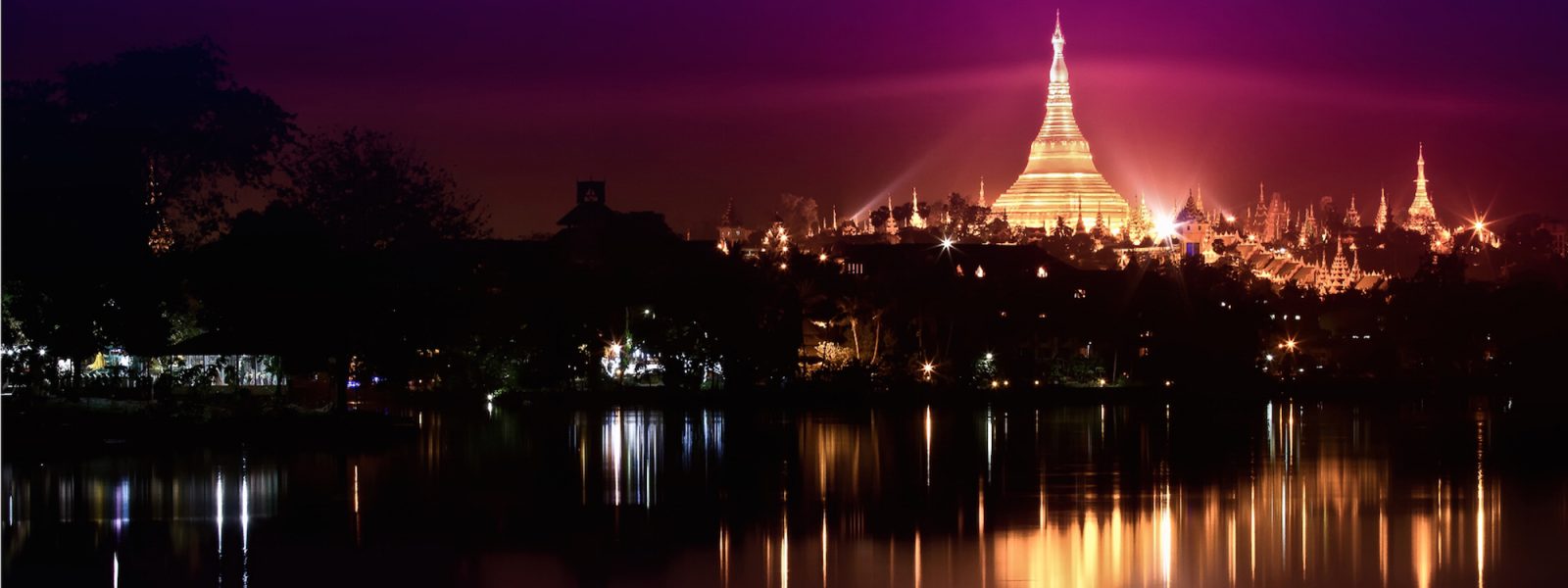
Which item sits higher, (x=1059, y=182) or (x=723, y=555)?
(x=1059, y=182)

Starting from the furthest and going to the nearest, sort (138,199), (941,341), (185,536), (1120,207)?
(1120,207) → (941,341) → (138,199) → (185,536)

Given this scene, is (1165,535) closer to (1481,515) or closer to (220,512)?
(1481,515)

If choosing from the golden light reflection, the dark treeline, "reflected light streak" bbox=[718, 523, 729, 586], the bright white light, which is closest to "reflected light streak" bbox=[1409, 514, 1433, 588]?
"reflected light streak" bbox=[718, 523, 729, 586]

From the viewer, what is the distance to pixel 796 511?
97.0 feet

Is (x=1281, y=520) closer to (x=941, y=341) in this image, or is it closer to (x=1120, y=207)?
(x=941, y=341)

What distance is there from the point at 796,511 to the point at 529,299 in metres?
28.0

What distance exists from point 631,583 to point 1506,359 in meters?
57.7

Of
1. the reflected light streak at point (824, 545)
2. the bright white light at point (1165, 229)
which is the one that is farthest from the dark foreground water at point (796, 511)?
the bright white light at point (1165, 229)

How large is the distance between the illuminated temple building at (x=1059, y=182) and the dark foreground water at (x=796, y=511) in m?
103

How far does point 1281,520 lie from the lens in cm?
2902

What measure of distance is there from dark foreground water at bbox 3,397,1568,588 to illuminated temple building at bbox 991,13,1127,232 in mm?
103446

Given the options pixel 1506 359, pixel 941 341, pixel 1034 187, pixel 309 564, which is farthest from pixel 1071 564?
pixel 1034 187

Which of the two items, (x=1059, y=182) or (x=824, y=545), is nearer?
(x=824, y=545)

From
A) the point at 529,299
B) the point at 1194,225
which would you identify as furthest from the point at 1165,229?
the point at 529,299
